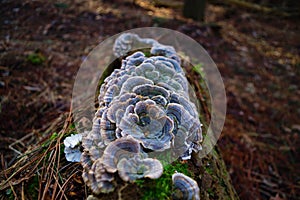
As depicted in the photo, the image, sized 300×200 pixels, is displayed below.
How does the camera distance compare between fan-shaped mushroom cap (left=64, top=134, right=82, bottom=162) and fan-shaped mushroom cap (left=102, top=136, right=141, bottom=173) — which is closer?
fan-shaped mushroom cap (left=102, top=136, right=141, bottom=173)

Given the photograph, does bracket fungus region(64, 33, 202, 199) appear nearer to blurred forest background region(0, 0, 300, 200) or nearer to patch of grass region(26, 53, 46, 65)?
Result: blurred forest background region(0, 0, 300, 200)

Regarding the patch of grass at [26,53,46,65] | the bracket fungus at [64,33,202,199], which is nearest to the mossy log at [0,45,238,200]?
the bracket fungus at [64,33,202,199]

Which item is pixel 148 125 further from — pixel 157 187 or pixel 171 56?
pixel 171 56

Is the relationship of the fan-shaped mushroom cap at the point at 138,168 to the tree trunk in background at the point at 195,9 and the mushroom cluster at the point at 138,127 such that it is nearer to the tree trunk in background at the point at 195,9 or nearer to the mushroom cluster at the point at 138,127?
the mushroom cluster at the point at 138,127

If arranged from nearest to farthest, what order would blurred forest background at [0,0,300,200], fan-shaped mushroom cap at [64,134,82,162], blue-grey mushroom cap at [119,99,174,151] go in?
blue-grey mushroom cap at [119,99,174,151] → fan-shaped mushroom cap at [64,134,82,162] → blurred forest background at [0,0,300,200]

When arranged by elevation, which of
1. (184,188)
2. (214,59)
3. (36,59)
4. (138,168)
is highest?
(138,168)

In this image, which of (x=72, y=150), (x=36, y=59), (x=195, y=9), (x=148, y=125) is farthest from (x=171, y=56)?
(x=195, y=9)

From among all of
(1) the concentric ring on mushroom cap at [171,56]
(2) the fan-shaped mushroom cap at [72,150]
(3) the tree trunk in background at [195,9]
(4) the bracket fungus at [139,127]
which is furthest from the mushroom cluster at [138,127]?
(3) the tree trunk in background at [195,9]
